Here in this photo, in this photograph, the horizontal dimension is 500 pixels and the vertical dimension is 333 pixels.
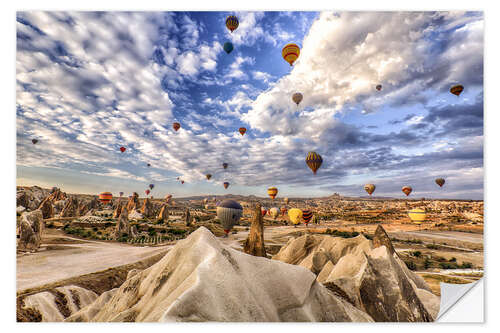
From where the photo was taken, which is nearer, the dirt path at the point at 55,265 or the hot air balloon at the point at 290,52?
the dirt path at the point at 55,265

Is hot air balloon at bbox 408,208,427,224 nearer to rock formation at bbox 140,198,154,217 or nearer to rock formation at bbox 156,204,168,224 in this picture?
rock formation at bbox 156,204,168,224

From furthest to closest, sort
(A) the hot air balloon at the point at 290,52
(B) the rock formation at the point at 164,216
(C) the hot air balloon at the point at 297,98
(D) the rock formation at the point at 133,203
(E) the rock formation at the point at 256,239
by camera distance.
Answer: (D) the rock formation at the point at 133,203 < (B) the rock formation at the point at 164,216 < (E) the rock formation at the point at 256,239 < (C) the hot air balloon at the point at 297,98 < (A) the hot air balloon at the point at 290,52

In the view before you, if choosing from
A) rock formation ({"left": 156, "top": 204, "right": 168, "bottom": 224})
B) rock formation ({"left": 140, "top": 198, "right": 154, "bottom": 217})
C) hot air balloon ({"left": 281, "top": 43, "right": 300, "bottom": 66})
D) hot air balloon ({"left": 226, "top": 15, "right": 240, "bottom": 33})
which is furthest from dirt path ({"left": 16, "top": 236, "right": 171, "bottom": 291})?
rock formation ({"left": 140, "top": 198, "right": 154, "bottom": 217})

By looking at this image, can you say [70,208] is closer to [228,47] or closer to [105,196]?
[105,196]

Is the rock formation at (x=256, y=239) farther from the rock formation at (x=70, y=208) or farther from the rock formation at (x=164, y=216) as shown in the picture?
the rock formation at (x=70, y=208)

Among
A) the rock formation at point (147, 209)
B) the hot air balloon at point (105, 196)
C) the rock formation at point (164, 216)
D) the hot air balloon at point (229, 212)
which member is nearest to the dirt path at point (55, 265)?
the hot air balloon at point (105, 196)

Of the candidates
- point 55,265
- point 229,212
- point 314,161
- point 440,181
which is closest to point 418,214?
point 440,181
